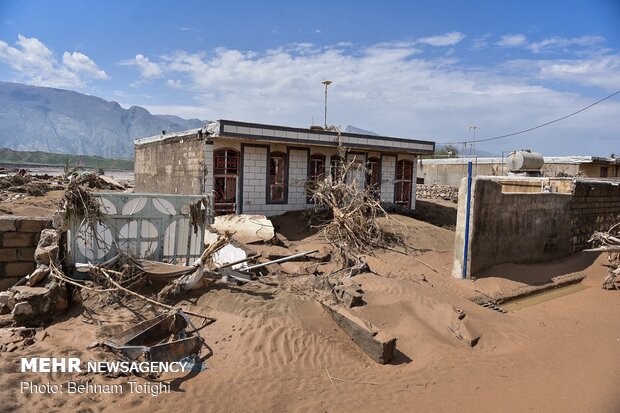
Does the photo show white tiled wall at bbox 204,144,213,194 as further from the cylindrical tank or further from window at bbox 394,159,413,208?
the cylindrical tank

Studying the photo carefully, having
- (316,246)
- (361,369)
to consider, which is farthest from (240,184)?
(361,369)

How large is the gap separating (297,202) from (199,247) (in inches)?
292

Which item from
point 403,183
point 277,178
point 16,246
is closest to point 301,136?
point 277,178

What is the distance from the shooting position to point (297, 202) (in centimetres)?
1555

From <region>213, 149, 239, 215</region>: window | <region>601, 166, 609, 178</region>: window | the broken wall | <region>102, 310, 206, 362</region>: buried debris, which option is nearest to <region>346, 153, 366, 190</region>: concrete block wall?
<region>213, 149, 239, 215</region>: window

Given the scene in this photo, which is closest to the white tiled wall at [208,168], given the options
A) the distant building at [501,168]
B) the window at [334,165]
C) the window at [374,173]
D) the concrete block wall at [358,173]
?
the window at [334,165]

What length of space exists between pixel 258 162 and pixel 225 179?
4.25 feet

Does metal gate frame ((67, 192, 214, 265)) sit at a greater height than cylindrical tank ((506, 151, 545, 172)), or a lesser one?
lesser

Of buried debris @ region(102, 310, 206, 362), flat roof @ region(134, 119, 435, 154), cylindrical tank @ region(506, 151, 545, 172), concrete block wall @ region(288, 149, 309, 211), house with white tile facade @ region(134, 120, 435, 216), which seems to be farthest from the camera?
concrete block wall @ region(288, 149, 309, 211)

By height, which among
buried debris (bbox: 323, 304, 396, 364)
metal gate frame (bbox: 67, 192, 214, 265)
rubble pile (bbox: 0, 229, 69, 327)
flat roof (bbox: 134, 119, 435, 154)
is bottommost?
buried debris (bbox: 323, 304, 396, 364)

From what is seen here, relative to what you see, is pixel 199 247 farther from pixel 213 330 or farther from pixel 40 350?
pixel 40 350

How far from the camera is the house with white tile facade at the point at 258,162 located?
1356cm

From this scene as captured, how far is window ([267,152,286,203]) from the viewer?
1493 cm

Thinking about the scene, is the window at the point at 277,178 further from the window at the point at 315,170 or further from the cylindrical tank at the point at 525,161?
the cylindrical tank at the point at 525,161
